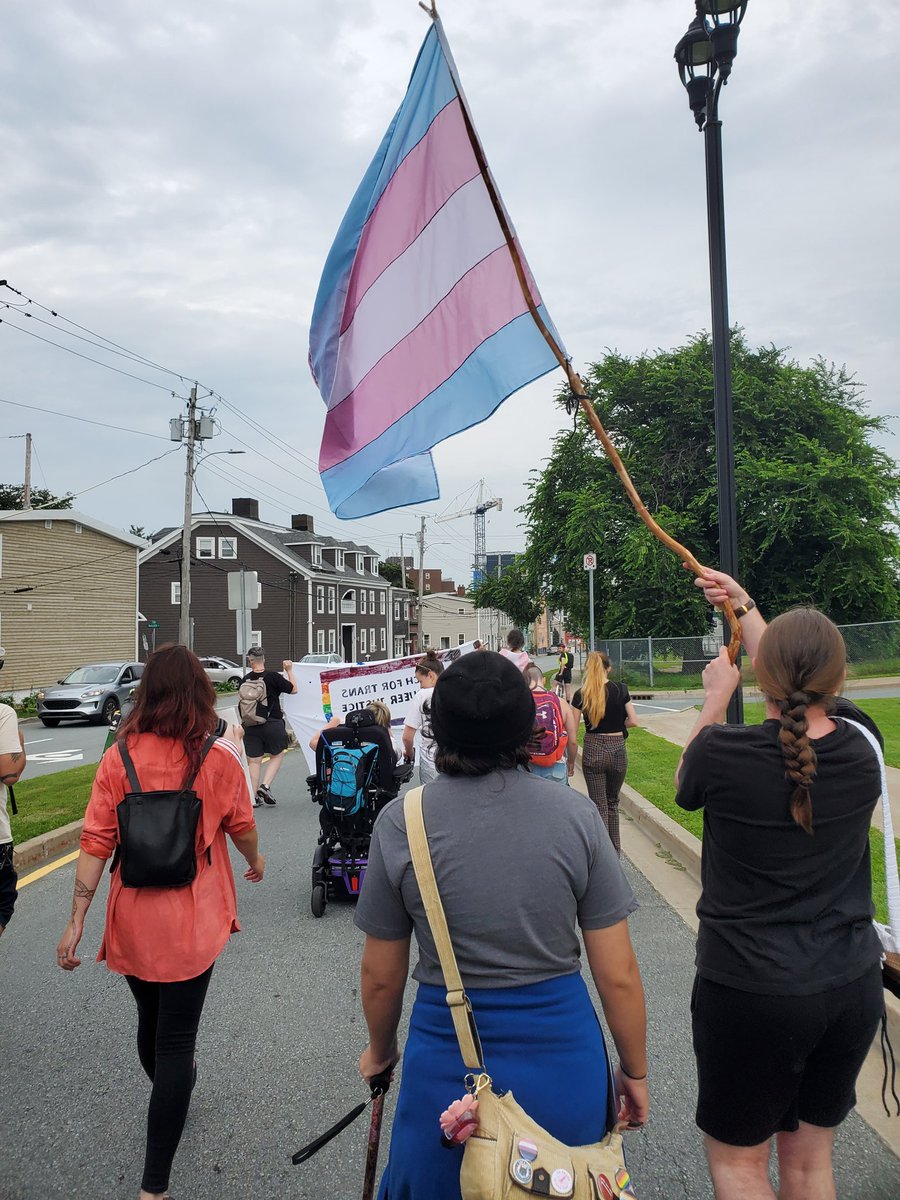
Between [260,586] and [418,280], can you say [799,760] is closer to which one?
[418,280]

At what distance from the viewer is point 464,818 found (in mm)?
2025

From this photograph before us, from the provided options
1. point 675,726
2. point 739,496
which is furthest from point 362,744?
point 739,496

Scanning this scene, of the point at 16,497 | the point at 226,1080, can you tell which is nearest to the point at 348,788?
the point at 226,1080

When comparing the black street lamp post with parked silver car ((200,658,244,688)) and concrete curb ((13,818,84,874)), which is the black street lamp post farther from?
parked silver car ((200,658,244,688))

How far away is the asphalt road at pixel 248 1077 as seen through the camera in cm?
316

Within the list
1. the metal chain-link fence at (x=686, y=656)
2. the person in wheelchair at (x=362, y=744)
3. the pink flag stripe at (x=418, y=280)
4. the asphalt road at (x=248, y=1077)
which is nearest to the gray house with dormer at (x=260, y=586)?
the metal chain-link fence at (x=686, y=656)

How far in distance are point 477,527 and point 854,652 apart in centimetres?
10435

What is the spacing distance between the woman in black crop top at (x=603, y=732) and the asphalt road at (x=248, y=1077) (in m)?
1.17

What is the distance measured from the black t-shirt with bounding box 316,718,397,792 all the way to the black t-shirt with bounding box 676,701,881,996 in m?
4.28

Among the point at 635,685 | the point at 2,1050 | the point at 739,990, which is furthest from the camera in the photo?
the point at 635,685

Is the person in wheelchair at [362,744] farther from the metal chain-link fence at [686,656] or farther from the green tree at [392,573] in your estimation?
the green tree at [392,573]

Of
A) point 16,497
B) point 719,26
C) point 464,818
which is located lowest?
point 464,818

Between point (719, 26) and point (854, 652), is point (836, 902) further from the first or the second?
point (854, 652)

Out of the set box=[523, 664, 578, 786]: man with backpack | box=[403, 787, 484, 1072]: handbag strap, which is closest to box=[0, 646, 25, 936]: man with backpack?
box=[403, 787, 484, 1072]: handbag strap
